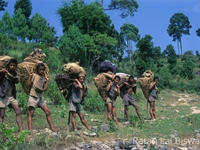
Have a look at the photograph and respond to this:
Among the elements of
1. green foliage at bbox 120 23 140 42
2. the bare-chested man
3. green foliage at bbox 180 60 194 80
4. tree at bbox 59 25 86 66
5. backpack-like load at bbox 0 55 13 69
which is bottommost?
the bare-chested man

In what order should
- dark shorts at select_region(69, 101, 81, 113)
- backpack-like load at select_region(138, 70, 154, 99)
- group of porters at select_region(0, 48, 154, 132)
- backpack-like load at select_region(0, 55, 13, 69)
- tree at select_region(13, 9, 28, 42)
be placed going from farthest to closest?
tree at select_region(13, 9, 28, 42) < backpack-like load at select_region(138, 70, 154, 99) < dark shorts at select_region(69, 101, 81, 113) < group of porters at select_region(0, 48, 154, 132) < backpack-like load at select_region(0, 55, 13, 69)

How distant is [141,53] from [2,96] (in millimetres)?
25272

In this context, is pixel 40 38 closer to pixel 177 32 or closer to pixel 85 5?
pixel 85 5

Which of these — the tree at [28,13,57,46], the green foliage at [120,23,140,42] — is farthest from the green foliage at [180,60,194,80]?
the tree at [28,13,57,46]

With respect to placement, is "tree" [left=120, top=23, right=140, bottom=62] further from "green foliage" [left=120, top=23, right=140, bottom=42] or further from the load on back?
the load on back

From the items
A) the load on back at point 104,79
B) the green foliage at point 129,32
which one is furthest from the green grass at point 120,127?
the green foliage at point 129,32

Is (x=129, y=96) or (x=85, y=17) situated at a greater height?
(x=85, y=17)

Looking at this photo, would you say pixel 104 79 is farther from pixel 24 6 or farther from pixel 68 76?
pixel 24 6

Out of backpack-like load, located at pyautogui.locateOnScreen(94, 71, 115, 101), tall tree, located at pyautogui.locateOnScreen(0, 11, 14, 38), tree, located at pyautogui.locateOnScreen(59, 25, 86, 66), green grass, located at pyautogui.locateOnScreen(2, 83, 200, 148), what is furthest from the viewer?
tall tree, located at pyautogui.locateOnScreen(0, 11, 14, 38)

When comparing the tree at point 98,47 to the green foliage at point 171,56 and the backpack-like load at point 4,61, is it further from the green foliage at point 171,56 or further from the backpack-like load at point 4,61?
the backpack-like load at point 4,61

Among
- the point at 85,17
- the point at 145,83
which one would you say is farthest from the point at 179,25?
the point at 145,83

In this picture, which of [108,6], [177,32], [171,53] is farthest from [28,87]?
[177,32]

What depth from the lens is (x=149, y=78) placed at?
1131cm

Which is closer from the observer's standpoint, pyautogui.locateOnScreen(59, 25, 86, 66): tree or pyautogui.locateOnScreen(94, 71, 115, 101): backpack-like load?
pyautogui.locateOnScreen(94, 71, 115, 101): backpack-like load
